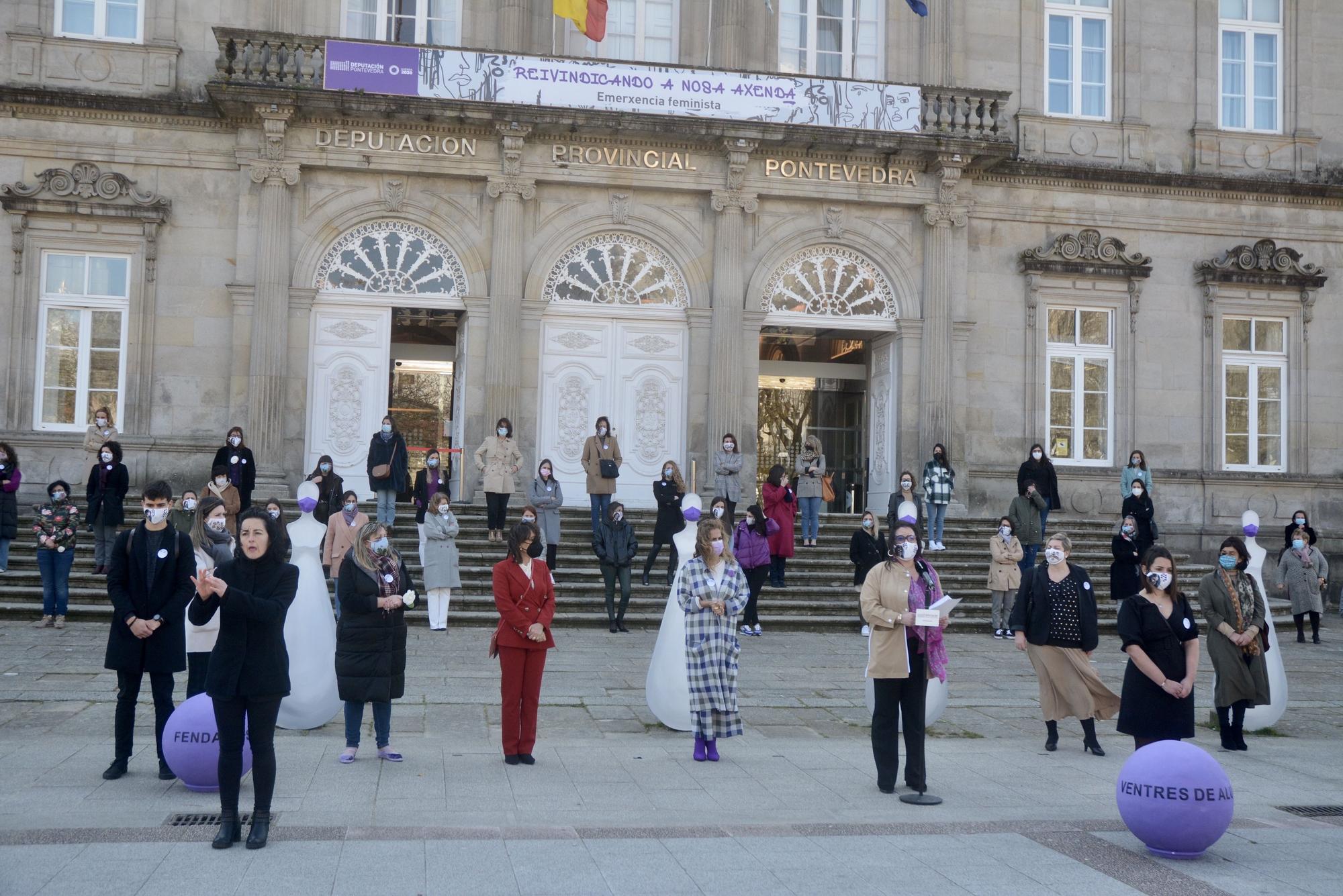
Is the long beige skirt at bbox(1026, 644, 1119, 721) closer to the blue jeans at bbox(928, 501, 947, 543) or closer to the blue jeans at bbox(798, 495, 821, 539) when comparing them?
the blue jeans at bbox(798, 495, 821, 539)

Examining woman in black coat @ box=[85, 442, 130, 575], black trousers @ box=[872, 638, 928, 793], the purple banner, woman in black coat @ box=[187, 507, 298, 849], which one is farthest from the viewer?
the purple banner

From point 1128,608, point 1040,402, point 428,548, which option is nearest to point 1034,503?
point 1040,402

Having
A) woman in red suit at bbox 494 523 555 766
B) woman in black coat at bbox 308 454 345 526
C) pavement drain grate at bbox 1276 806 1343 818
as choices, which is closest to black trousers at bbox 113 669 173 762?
woman in red suit at bbox 494 523 555 766

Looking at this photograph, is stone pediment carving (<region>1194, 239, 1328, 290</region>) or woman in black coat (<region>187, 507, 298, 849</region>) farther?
stone pediment carving (<region>1194, 239, 1328, 290</region>)

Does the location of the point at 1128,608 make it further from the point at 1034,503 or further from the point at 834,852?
the point at 1034,503

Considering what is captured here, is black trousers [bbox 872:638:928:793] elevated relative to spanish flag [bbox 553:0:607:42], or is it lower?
lower

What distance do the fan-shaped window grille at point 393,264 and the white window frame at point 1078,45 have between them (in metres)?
11.2

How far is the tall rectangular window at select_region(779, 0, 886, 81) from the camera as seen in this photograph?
22.8 m

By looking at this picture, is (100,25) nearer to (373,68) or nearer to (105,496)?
(373,68)

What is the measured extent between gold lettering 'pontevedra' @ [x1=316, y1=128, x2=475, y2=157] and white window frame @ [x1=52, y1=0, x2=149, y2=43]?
3391mm

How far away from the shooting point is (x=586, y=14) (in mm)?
20734

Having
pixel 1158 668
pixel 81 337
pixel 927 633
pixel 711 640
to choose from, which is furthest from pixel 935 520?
pixel 81 337

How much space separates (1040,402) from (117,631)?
17757 mm

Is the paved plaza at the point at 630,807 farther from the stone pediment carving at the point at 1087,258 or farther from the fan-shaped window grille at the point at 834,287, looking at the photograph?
the stone pediment carving at the point at 1087,258
